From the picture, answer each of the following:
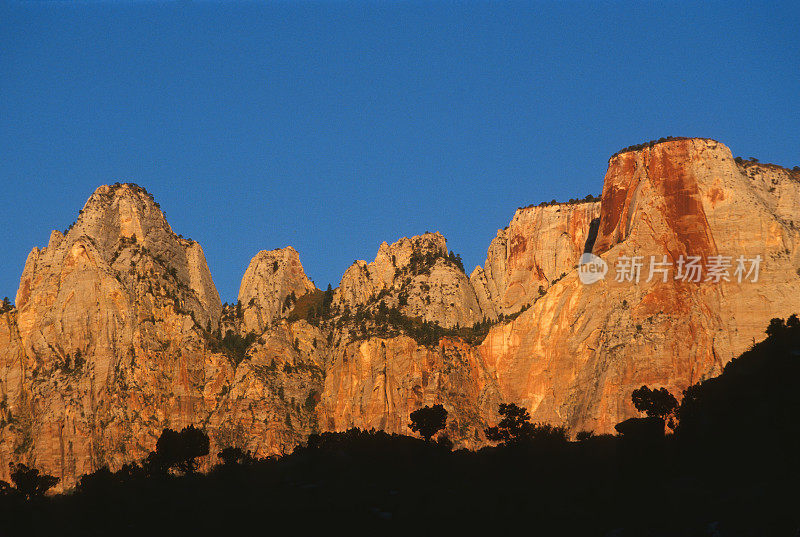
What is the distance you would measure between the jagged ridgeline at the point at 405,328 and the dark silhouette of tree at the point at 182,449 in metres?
40.0

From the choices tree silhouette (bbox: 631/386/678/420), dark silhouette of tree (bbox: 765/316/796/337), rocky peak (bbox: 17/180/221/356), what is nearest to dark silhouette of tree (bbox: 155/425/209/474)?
tree silhouette (bbox: 631/386/678/420)

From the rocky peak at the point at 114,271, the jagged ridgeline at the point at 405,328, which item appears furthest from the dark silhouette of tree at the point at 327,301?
the rocky peak at the point at 114,271

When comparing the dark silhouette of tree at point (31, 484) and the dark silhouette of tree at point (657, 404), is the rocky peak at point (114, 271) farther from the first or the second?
the dark silhouette of tree at point (657, 404)

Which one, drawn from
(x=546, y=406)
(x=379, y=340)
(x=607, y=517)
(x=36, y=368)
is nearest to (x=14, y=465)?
(x=36, y=368)

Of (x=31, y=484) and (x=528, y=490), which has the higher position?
(x=31, y=484)

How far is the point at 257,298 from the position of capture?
19200 cm

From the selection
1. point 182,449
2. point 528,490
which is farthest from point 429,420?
point 528,490

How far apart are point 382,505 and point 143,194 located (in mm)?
135410

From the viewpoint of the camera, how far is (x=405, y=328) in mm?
166750

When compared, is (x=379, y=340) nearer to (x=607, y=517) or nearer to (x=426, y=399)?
(x=426, y=399)

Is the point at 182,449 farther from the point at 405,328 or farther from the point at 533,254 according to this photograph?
the point at 533,254

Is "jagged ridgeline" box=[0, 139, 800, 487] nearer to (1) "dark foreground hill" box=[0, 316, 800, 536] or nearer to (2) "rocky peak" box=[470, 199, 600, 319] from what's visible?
(2) "rocky peak" box=[470, 199, 600, 319]

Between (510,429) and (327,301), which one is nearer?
(510,429)

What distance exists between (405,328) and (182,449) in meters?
65.3
